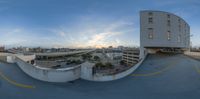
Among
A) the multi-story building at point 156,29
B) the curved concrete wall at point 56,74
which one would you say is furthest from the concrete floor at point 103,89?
the multi-story building at point 156,29

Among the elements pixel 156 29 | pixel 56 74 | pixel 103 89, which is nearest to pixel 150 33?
pixel 156 29

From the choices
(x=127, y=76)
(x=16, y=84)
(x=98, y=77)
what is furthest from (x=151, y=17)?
(x=16, y=84)

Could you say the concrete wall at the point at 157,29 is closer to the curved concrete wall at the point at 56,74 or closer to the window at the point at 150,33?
the window at the point at 150,33

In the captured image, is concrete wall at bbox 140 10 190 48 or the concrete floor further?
concrete wall at bbox 140 10 190 48

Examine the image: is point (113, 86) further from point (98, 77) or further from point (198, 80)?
point (198, 80)

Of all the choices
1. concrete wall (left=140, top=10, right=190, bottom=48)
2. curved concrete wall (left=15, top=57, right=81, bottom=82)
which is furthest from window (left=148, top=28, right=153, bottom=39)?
curved concrete wall (left=15, top=57, right=81, bottom=82)

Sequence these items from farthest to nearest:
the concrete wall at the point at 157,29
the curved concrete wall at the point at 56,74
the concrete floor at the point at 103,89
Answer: the concrete wall at the point at 157,29, the curved concrete wall at the point at 56,74, the concrete floor at the point at 103,89

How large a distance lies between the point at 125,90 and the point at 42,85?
3180 mm

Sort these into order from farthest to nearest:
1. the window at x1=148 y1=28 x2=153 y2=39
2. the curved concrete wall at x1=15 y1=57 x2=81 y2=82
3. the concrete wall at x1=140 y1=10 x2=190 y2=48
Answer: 1. the window at x1=148 y1=28 x2=153 y2=39
2. the concrete wall at x1=140 y1=10 x2=190 y2=48
3. the curved concrete wall at x1=15 y1=57 x2=81 y2=82

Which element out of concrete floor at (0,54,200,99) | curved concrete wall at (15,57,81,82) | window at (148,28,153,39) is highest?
window at (148,28,153,39)

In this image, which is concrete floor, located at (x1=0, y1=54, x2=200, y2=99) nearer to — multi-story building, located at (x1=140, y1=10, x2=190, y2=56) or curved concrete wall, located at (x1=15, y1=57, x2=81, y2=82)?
curved concrete wall, located at (x1=15, y1=57, x2=81, y2=82)

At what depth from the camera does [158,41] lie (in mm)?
14883

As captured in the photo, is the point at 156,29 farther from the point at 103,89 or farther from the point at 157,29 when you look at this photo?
the point at 103,89

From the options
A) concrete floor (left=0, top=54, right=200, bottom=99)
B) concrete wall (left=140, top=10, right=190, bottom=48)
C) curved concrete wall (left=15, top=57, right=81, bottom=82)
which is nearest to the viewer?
concrete floor (left=0, top=54, right=200, bottom=99)
